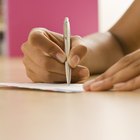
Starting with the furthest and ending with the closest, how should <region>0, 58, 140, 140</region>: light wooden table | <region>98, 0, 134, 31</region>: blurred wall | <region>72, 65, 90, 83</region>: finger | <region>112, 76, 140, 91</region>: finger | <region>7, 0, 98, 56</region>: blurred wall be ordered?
1. <region>98, 0, 134, 31</region>: blurred wall
2. <region>7, 0, 98, 56</region>: blurred wall
3. <region>72, 65, 90, 83</region>: finger
4. <region>112, 76, 140, 91</region>: finger
5. <region>0, 58, 140, 140</region>: light wooden table

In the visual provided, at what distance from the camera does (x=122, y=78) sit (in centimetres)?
76

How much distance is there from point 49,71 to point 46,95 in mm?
175

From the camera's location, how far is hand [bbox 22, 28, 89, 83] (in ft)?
2.73

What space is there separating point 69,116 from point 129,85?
0.27 m

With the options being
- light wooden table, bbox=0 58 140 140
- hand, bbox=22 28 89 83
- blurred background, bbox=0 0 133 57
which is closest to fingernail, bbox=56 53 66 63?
hand, bbox=22 28 89 83

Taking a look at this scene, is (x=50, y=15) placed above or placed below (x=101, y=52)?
above

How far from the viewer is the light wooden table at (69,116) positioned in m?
0.40

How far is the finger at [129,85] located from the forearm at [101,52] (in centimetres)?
41

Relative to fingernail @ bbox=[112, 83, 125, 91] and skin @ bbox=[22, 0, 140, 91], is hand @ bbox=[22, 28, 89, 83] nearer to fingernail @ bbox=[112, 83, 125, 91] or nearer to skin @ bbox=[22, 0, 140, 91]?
skin @ bbox=[22, 0, 140, 91]

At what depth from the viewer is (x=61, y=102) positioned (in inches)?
24.3

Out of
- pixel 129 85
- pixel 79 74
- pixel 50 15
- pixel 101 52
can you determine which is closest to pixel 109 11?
pixel 50 15

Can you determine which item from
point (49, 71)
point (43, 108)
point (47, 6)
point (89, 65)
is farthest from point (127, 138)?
point (47, 6)

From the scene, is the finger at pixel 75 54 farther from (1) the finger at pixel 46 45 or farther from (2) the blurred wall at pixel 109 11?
(2) the blurred wall at pixel 109 11

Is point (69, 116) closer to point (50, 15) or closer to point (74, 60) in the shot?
point (74, 60)
